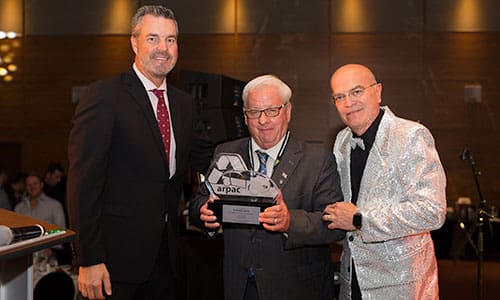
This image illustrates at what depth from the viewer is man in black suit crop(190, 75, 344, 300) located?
2410 millimetres

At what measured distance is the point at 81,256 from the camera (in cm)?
242

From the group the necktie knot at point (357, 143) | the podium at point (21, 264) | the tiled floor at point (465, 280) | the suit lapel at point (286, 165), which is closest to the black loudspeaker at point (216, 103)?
the necktie knot at point (357, 143)

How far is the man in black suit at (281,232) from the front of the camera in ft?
7.91

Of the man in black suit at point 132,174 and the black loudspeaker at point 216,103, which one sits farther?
the black loudspeaker at point 216,103

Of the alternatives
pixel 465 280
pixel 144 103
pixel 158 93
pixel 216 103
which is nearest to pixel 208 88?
pixel 216 103

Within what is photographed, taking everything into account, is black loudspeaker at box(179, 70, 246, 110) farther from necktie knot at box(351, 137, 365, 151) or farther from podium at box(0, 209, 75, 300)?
podium at box(0, 209, 75, 300)

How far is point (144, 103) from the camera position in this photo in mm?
2582

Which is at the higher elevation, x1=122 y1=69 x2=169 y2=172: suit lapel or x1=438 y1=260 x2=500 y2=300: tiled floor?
x1=122 y1=69 x2=169 y2=172: suit lapel

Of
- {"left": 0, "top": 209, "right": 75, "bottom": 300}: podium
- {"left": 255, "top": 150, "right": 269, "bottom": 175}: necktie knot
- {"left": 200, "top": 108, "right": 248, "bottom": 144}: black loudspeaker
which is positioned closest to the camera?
{"left": 0, "top": 209, "right": 75, "bottom": 300}: podium

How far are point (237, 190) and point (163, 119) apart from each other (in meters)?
0.55

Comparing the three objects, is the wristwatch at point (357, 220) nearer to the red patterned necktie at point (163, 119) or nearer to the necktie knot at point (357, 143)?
the necktie knot at point (357, 143)

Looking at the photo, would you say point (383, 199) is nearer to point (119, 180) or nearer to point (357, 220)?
point (357, 220)

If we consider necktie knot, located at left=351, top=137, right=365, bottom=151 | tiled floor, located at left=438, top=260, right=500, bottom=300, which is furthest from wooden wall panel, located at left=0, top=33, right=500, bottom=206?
necktie knot, located at left=351, top=137, right=365, bottom=151

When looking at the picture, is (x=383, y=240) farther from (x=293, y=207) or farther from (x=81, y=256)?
(x=81, y=256)
